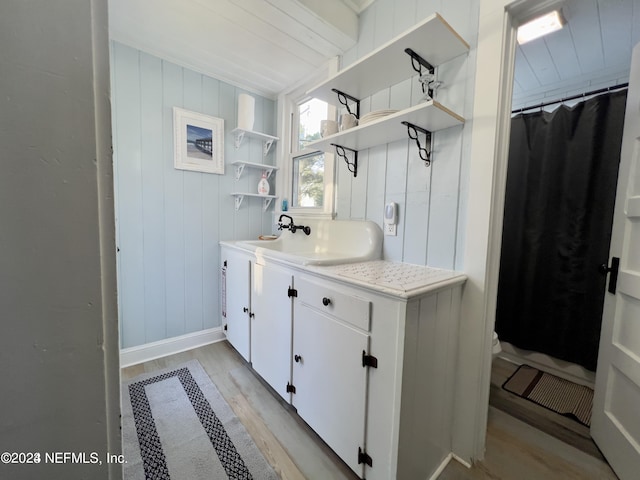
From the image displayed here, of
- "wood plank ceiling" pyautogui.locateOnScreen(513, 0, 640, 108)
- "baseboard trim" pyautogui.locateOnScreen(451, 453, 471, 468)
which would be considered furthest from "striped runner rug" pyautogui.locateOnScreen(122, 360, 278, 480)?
"wood plank ceiling" pyautogui.locateOnScreen(513, 0, 640, 108)

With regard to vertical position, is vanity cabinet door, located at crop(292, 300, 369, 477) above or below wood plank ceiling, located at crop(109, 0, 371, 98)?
below

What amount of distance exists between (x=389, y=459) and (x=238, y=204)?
207 cm

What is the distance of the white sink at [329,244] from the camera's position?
4.93ft

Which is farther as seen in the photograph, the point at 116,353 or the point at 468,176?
the point at 468,176

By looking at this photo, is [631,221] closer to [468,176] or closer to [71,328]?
[468,176]

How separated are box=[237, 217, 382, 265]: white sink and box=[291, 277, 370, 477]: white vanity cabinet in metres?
0.24

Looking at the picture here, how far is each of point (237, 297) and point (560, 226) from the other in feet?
7.92

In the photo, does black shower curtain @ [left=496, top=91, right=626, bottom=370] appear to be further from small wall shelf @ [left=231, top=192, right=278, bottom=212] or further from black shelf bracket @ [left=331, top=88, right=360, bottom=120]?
small wall shelf @ [left=231, top=192, right=278, bottom=212]

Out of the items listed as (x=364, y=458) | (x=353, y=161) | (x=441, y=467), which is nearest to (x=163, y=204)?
(x=353, y=161)

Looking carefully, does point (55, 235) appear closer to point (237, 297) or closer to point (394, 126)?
point (394, 126)

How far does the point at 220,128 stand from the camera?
88.5 inches

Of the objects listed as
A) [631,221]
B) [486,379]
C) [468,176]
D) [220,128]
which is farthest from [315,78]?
[486,379]

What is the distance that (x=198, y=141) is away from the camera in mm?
2160

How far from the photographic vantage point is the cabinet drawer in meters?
1.03
